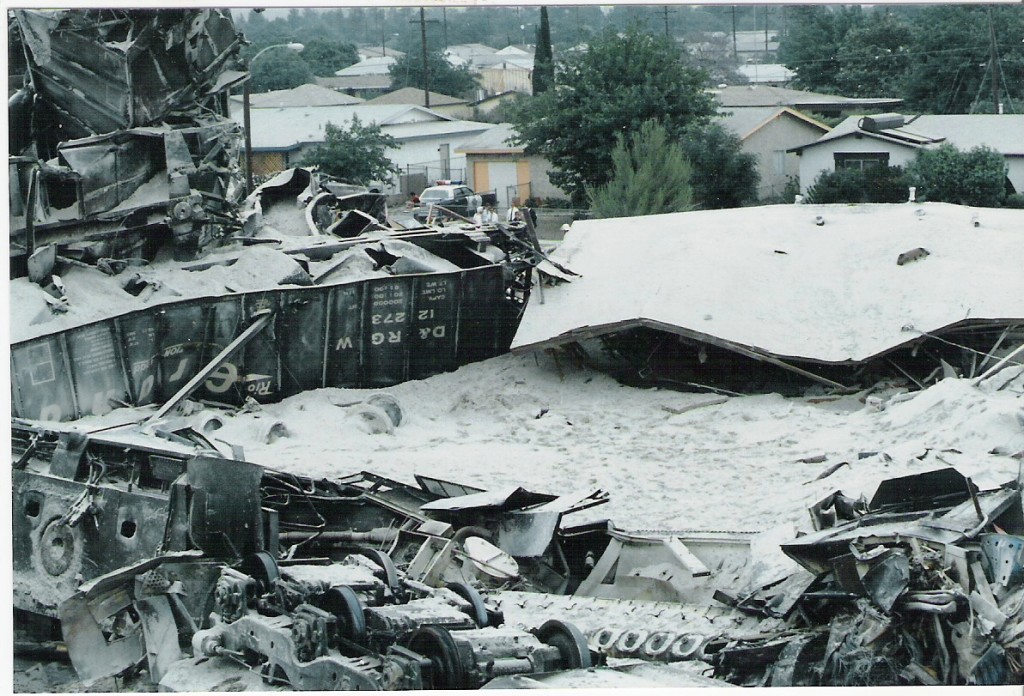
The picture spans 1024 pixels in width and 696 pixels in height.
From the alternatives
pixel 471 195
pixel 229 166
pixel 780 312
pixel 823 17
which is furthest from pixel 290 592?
pixel 471 195

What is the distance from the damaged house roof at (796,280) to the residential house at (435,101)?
17364mm

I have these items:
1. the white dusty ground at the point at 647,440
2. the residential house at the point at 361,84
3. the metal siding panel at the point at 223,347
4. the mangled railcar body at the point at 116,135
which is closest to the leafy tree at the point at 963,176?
the white dusty ground at the point at 647,440

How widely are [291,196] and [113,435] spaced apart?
12633mm

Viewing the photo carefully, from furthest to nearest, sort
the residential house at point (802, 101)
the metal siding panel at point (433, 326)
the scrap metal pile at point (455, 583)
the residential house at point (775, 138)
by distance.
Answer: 1. the residential house at point (802, 101)
2. the residential house at point (775, 138)
3. the metal siding panel at point (433, 326)
4. the scrap metal pile at point (455, 583)

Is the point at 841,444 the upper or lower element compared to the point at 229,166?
lower

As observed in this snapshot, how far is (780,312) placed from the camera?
14.2m

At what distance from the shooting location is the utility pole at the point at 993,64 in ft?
48.3

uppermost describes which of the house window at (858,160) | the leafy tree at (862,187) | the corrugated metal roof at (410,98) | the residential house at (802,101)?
the corrugated metal roof at (410,98)

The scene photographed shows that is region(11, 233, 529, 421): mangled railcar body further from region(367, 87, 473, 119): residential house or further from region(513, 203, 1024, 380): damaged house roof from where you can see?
region(367, 87, 473, 119): residential house

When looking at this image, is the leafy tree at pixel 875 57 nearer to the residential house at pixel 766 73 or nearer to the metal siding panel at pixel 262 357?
the residential house at pixel 766 73

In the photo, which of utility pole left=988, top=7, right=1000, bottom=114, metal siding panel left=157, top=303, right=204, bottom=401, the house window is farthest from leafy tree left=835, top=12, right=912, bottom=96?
metal siding panel left=157, top=303, right=204, bottom=401

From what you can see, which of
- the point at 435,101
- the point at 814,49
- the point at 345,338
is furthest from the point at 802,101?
the point at 345,338

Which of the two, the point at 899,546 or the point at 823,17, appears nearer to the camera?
the point at 899,546

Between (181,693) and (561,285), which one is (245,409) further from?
(181,693)
